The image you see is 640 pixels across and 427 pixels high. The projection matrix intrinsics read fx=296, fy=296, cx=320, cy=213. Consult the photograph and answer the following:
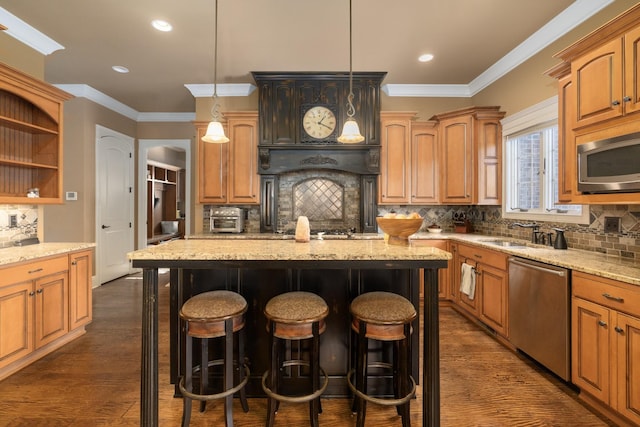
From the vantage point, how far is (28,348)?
237cm

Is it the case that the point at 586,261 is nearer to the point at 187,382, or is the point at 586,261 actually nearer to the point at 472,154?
the point at 472,154

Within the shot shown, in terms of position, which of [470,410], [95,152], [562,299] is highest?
[95,152]

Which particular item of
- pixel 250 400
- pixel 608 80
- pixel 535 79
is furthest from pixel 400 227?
pixel 535 79

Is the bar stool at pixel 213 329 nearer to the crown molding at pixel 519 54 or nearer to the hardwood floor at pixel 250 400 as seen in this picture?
the hardwood floor at pixel 250 400

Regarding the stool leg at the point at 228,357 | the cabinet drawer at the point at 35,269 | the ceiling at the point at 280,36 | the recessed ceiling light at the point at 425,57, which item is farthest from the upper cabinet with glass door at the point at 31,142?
the recessed ceiling light at the point at 425,57

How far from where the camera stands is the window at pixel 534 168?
2.99 metres

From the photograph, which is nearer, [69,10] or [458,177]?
[69,10]

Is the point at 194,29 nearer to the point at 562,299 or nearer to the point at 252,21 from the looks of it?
the point at 252,21

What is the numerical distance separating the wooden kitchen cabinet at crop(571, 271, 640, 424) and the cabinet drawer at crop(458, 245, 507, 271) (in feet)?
2.57

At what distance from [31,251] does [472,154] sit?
15.7 ft

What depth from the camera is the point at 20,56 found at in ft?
9.78

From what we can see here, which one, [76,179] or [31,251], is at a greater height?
[76,179]

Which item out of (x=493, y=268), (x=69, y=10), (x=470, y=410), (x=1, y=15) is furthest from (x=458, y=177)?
(x=1, y=15)

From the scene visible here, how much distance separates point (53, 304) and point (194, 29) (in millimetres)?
2905
